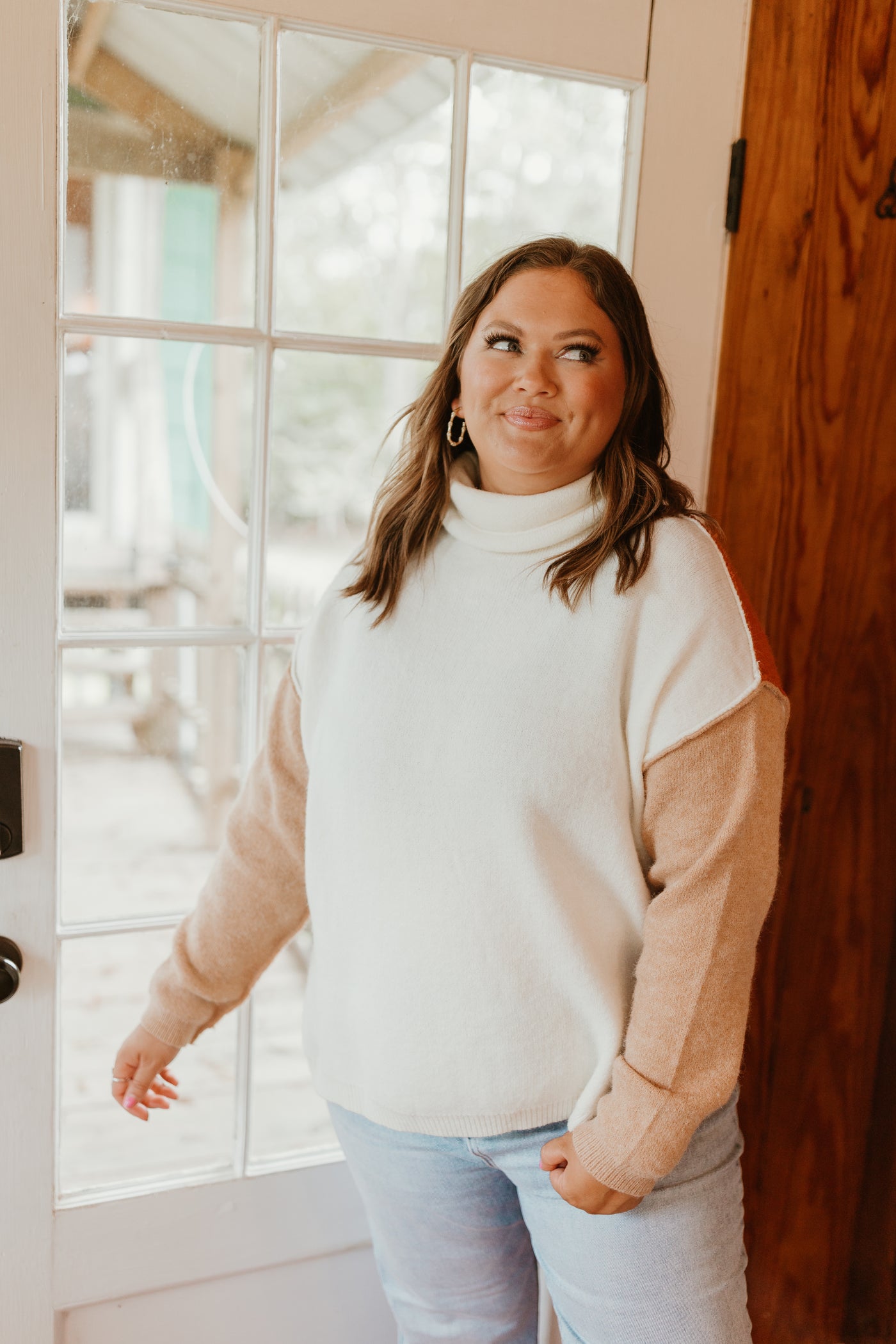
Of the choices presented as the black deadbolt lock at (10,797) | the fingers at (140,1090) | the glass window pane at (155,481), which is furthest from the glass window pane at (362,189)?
the fingers at (140,1090)

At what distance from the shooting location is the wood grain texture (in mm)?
1376

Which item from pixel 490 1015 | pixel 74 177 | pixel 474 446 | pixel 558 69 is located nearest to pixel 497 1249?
pixel 490 1015

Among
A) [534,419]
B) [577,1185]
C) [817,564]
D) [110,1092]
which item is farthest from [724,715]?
[110,1092]

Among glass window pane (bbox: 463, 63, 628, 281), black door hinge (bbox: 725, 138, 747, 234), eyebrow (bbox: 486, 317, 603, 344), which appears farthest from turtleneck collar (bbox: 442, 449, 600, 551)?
black door hinge (bbox: 725, 138, 747, 234)

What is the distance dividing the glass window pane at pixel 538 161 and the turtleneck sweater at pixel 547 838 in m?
0.43

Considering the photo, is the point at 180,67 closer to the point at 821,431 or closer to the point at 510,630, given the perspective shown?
the point at 510,630

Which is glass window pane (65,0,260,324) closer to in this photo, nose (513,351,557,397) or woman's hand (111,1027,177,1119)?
nose (513,351,557,397)

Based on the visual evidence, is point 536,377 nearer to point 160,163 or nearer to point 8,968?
point 160,163

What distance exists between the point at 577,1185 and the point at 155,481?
3.00ft

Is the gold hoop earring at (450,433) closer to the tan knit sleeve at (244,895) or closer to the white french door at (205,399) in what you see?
the white french door at (205,399)

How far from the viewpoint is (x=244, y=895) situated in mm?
1270

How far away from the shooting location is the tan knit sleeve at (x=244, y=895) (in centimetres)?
126

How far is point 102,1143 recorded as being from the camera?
4.58ft

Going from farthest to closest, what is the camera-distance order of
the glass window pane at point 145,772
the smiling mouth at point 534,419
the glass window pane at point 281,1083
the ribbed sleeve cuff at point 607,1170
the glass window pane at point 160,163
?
the glass window pane at point 281,1083
the glass window pane at point 145,772
the glass window pane at point 160,163
the smiling mouth at point 534,419
the ribbed sleeve cuff at point 607,1170
